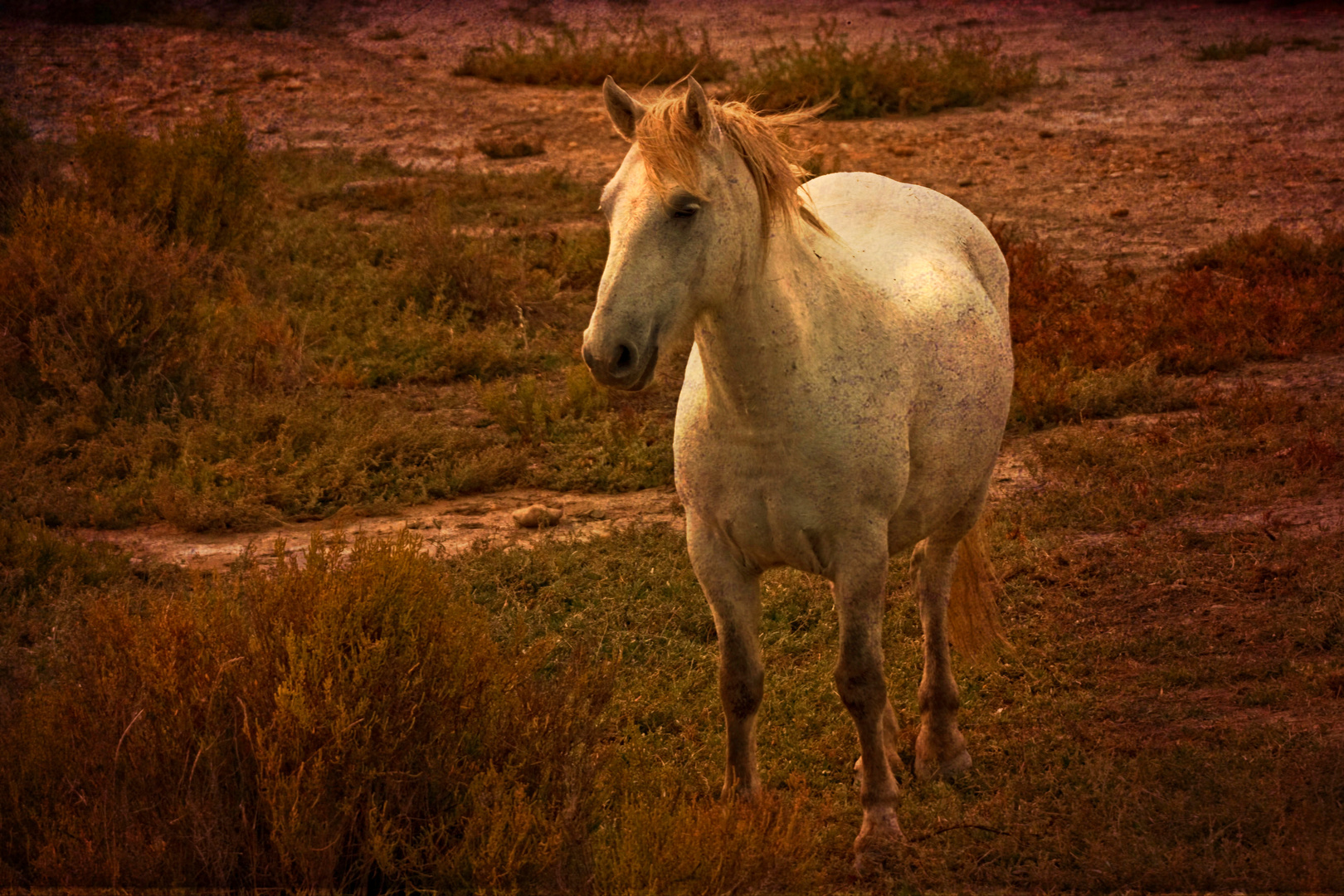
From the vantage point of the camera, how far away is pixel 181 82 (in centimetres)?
1578

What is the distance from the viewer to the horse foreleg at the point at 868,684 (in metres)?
3.50

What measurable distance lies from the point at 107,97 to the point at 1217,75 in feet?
43.5

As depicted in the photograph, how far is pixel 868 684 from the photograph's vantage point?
3.65 m

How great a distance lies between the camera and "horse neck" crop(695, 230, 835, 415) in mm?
3217

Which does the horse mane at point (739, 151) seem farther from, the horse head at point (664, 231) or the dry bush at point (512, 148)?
the dry bush at point (512, 148)

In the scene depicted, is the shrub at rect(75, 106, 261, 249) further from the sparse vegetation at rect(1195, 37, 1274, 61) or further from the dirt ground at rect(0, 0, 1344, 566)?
the sparse vegetation at rect(1195, 37, 1274, 61)

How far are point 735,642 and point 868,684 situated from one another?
16.1 inches

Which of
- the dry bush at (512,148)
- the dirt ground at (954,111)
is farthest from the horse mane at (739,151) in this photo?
the dry bush at (512,148)

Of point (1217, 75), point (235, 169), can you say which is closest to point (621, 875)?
point (235, 169)

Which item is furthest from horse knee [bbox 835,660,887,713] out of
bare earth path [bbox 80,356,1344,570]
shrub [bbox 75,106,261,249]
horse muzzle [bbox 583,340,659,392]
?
shrub [bbox 75,106,261,249]

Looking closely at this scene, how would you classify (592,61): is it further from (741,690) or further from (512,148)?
(741,690)

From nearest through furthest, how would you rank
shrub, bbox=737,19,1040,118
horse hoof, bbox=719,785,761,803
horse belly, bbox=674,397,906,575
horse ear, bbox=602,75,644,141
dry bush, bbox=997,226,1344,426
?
horse ear, bbox=602,75,644,141 < horse belly, bbox=674,397,906,575 < horse hoof, bbox=719,785,761,803 < dry bush, bbox=997,226,1344,426 < shrub, bbox=737,19,1040,118

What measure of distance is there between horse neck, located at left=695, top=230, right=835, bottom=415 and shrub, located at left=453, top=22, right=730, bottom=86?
39.3 ft

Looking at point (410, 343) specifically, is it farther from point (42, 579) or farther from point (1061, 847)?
point (1061, 847)
